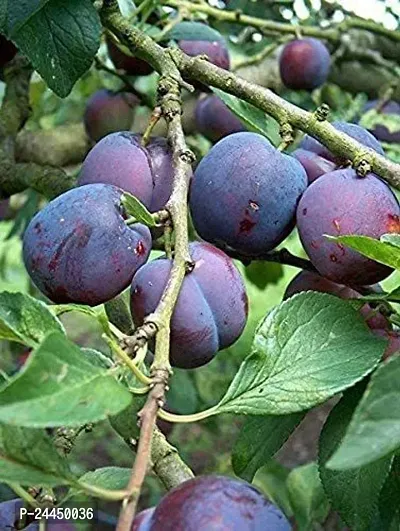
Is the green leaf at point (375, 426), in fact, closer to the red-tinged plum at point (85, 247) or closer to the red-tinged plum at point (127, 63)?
the red-tinged plum at point (85, 247)

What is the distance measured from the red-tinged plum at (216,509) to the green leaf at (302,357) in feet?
0.37

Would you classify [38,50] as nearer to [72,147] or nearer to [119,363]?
[119,363]

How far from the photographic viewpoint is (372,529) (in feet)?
2.27

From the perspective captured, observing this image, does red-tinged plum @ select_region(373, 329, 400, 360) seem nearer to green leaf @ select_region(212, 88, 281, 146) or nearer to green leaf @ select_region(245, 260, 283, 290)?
green leaf @ select_region(212, 88, 281, 146)

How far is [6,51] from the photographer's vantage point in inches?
40.5

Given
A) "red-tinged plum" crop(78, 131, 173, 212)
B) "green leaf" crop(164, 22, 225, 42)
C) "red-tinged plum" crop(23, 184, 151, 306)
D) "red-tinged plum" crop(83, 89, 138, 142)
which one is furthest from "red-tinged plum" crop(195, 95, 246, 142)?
"red-tinged plum" crop(23, 184, 151, 306)

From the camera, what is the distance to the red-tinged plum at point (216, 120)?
131 centimetres

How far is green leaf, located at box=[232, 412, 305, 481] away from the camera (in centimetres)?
67

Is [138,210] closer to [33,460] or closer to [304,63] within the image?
[33,460]

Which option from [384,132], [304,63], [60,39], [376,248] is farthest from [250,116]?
[384,132]

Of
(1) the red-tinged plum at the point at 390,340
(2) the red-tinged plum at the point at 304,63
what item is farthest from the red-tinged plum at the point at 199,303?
(2) the red-tinged plum at the point at 304,63

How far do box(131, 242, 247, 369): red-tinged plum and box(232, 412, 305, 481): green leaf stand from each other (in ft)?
0.26

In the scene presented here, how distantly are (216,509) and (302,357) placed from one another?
0.17 metres

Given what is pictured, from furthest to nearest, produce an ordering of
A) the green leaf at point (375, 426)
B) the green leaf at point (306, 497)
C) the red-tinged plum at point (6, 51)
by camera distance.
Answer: the green leaf at point (306, 497), the red-tinged plum at point (6, 51), the green leaf at point (375, 426)
